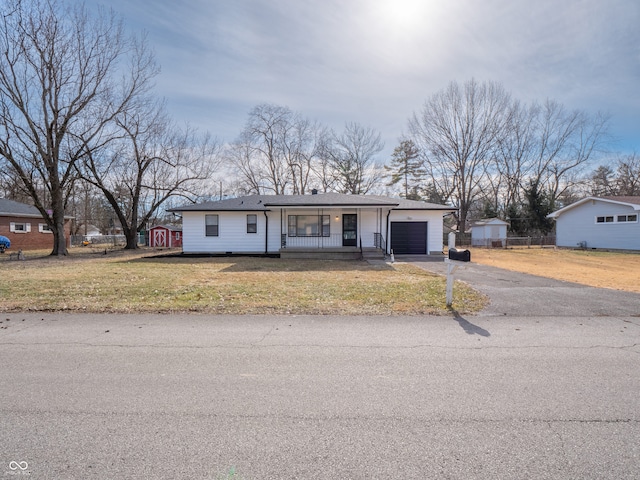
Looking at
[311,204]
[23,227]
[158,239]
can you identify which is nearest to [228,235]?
[311,204]

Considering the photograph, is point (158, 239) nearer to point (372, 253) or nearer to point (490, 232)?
point (372, 253)

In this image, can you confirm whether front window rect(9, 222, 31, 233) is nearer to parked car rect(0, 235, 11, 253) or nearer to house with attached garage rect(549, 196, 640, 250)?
parked car rect(0, 235, 11, 253)

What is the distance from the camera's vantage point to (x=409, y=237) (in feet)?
63.8

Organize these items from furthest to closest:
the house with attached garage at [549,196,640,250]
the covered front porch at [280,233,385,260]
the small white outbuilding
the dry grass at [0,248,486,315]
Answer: the small white outbuilding → the house with attached garage at [549,196,640,250] → the covered front porch at [280,233,385,260] → the dry grass at [0,248,486,315]

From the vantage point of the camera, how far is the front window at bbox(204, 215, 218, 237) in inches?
773

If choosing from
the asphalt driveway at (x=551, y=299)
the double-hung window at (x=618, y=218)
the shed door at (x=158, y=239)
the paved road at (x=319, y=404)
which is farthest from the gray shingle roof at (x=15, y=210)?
the double-hung window at (x=618, y=218)

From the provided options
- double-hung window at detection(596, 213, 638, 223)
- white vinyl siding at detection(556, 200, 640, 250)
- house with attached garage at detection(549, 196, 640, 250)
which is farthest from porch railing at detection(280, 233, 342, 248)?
double-hung window at detection(596, 213, 638, 223)

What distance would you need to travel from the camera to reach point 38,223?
92.0ft

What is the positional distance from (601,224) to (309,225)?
21.4 m

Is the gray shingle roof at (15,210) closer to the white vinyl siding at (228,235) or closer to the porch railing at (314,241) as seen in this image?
the white vinyl siding at (228,235)

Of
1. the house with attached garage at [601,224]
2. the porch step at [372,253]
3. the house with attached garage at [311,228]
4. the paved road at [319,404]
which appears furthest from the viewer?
the house with attached garage at [601,224]

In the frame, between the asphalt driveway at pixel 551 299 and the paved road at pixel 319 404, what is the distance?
A: 1.32 metres

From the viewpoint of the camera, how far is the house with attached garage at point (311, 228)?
1892 cm

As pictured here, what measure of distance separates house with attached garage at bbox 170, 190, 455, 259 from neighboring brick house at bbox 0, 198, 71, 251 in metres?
16.4
